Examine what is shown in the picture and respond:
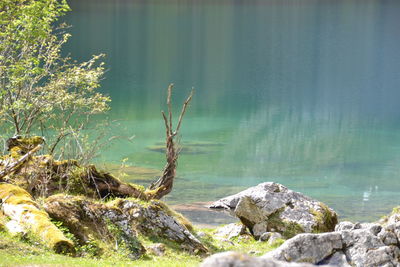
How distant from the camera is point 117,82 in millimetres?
72188

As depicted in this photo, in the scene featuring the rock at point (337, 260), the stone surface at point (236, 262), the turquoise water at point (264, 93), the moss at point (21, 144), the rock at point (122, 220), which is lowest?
the turquoise water at point (264, 93)

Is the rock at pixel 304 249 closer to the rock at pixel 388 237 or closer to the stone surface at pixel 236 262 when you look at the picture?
the rock at pixel 388 237

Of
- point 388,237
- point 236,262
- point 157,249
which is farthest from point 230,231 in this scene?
point 236,262

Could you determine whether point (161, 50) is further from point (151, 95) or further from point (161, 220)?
point (161, 220)

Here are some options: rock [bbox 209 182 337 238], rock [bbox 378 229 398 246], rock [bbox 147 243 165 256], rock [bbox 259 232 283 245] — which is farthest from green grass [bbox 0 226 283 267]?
rock [bbox 378 229 398 246]

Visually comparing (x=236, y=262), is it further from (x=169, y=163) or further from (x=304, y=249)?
(x=169, y=163)

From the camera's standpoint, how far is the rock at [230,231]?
68.9ft

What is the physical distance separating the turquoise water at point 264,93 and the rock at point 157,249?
11854mm

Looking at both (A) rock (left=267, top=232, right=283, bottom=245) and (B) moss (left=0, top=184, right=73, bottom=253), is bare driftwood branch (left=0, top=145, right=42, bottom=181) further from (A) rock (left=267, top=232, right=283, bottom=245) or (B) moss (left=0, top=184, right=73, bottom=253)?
(A) rock (left=267, top=232, right=283, bottom=245)

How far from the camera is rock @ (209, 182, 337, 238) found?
21219 mm

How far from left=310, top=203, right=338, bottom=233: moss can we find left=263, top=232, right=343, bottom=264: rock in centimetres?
967

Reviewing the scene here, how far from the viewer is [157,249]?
1562cm

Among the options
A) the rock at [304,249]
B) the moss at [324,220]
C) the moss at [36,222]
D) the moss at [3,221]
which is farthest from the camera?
the moss at [324,220]

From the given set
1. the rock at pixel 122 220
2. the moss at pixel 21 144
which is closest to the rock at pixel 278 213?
the rock at pixel 122 220
